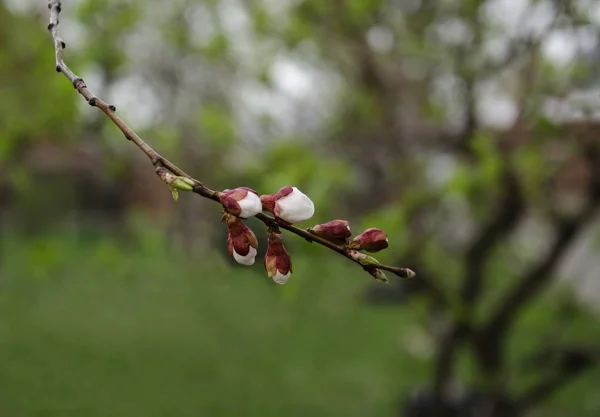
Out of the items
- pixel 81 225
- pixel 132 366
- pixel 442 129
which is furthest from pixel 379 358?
pixel 81 225

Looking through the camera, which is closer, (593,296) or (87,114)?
(87,114)

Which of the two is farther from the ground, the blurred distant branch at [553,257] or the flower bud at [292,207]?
the blurred distant branch at [553,257]

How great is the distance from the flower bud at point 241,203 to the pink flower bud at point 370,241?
0.49 feet

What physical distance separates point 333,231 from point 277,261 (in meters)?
0.08

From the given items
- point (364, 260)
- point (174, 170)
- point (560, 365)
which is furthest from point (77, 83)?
point (560, 365)

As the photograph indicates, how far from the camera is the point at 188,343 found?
6.71 metres

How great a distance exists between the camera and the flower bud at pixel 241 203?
31.7 inches

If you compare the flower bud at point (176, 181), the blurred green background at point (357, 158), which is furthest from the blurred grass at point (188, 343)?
the flower bud at point (176, 181)

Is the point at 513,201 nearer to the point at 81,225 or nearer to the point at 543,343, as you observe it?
the point at 543,343

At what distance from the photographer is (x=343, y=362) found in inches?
254

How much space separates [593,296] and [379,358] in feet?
13.9

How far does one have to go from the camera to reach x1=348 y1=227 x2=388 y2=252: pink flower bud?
902 mm

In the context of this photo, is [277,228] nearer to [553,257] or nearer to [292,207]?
[292,207]

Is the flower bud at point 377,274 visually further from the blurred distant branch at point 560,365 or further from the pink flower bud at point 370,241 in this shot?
the blurred distant branch at point 560,365
